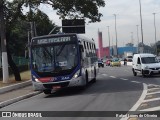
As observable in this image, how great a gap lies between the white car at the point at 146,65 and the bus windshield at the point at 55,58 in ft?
36.5

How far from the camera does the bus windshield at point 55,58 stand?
2117 centimetres

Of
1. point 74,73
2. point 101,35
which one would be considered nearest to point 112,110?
point 74,73

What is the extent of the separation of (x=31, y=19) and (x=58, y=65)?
40.2 feet

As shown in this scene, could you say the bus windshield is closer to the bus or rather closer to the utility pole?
the bus

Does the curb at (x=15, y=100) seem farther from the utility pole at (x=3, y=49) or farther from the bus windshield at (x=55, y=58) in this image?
A: the utility pole at (x=3, y=49)

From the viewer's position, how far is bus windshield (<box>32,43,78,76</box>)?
834 inches

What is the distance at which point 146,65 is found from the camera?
31.4 metres

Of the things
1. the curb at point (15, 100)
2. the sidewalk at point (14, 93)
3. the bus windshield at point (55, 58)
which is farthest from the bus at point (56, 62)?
the sidewalk at point (14, 93)

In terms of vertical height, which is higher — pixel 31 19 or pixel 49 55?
pixel 31 19

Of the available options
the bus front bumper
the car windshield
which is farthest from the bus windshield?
the car windshield

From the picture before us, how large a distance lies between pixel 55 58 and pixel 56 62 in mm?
229

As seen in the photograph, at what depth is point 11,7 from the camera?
31.5 meters

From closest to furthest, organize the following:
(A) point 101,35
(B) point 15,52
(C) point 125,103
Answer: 1. (C) point 125,103
2. (B) point 15,52
3. (A) point 101,35

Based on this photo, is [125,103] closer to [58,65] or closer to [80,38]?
[58,65]
